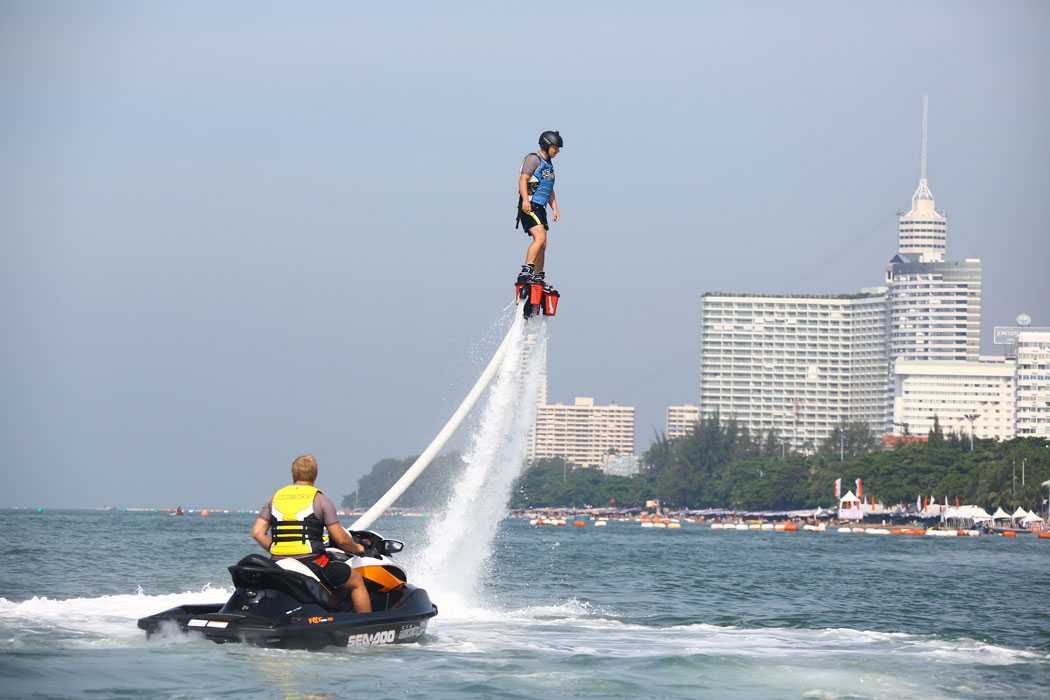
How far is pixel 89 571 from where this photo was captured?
36531mm

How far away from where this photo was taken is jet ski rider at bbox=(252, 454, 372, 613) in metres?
16.5

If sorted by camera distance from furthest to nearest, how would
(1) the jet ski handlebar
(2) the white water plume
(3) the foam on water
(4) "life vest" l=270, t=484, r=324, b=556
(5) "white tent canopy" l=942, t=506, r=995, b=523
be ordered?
(5) "white tent canopy" l=942, t=506, r=995, b=523, (2) the white water plume, (1) the jet ski handlebar, (3) the foam on water, (4) "life vest" l=270, t=484, r=324, b=556

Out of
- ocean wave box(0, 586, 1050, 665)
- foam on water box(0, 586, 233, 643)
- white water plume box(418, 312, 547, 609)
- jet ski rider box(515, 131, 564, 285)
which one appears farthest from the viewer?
white water plume box(418, 312, 547, 609)

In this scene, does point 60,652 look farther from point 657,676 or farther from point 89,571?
point 89,571

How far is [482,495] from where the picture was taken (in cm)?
2256

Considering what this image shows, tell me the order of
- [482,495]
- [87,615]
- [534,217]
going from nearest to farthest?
1. [87,615]
2. [534,217]
3. [482,495]

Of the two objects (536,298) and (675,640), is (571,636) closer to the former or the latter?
(675,640)

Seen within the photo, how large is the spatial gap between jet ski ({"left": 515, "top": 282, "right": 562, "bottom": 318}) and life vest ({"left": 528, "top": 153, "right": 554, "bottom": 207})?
3.53ft

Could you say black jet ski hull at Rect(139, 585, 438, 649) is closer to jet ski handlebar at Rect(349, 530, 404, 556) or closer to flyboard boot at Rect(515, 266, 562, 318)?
jet ski handlebar at Rect(349, 530, 404, 556)

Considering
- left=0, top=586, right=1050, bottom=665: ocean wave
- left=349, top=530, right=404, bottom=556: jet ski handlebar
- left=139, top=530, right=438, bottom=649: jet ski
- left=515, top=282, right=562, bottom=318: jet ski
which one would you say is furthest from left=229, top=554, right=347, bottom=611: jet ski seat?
left=515, top=282, right=562, bottom=318: jet ski

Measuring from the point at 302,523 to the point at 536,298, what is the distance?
522cm

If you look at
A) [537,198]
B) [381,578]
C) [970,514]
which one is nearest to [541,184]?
[537,198]

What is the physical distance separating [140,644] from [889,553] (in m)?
63.8

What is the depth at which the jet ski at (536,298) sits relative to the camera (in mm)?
20438
